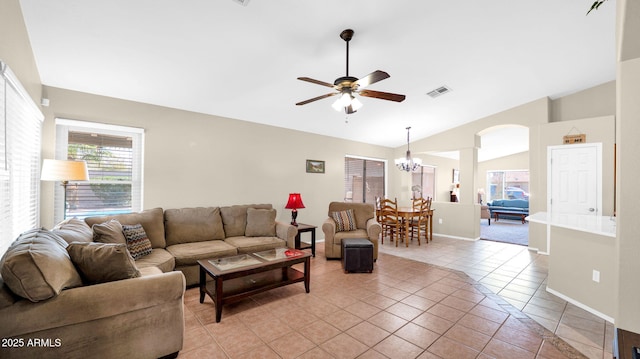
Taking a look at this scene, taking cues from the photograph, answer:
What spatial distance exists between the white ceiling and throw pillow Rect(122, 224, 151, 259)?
5.95 ft

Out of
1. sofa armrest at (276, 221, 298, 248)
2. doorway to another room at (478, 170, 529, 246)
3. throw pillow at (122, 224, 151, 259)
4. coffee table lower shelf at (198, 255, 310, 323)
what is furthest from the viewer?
doorway to another room at (478, 170, 529, 246)

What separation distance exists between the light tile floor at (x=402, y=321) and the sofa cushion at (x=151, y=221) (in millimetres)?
921

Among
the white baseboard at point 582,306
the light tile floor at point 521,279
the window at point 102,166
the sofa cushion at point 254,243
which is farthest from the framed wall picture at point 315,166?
the white baseboard at point 582,306

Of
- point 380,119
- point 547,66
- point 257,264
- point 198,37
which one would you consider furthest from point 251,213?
point 547,66

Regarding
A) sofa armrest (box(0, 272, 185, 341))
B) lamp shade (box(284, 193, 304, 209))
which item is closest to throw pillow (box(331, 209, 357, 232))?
lamp shade (box(284, 193, 304, 209))

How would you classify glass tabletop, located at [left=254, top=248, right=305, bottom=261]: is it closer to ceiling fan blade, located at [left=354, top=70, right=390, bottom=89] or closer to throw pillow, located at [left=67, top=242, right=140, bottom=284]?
throw pillow, located at [left=67, top=242, right=140, bottom=284]

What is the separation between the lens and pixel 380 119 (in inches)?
218

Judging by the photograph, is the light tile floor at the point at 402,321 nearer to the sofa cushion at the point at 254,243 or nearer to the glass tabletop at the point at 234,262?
the glass tabletop at the point at 234,262

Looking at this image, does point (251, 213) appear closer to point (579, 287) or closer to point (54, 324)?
point (54, 324)

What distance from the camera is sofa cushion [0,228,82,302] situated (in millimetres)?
1472

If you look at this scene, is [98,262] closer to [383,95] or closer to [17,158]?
[17,158]

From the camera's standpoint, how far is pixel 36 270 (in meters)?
1.52

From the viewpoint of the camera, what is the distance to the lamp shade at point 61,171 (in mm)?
2742

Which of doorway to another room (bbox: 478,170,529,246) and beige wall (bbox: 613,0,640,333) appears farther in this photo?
doorway to another room (bbox: 478,170,529,246)
